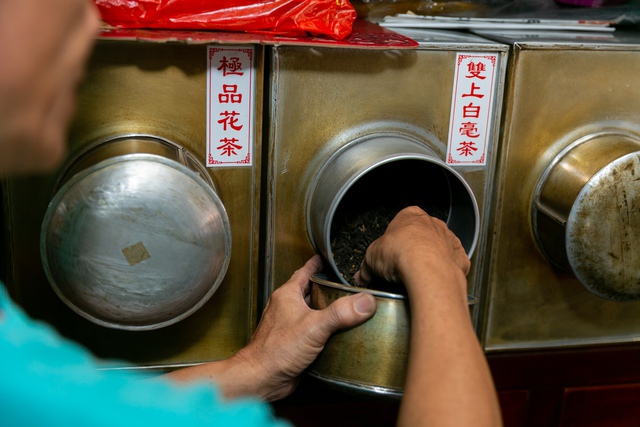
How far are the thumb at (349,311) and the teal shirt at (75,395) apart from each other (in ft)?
1.78

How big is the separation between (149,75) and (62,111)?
0.65 meters

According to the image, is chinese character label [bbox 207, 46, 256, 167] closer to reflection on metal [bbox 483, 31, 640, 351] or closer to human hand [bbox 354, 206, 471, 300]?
human hand [bbox 354, 206, 471, 300]

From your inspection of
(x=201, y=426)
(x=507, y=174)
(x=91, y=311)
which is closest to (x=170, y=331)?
(x=91, y=311)

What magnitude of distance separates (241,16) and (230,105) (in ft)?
0.52

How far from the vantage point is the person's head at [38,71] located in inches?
20.1

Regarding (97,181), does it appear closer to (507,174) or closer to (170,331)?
(170,331)

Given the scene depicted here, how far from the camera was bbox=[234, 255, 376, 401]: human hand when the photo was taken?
114cm

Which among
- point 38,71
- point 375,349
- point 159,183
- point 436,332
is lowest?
point 375,349

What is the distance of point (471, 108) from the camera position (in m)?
1.40

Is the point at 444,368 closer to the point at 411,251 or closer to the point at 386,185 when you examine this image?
the point at 411,251

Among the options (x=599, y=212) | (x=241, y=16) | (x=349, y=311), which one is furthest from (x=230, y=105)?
(x=599, y=212)

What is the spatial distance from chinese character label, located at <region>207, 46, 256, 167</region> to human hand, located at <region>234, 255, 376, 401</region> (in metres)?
0.25

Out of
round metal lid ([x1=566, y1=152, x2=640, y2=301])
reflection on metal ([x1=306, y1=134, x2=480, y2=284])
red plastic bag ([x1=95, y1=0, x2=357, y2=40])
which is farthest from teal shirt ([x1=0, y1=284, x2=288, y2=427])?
round metal lid ([x1=566, y1=152, x2=640, y2=301])

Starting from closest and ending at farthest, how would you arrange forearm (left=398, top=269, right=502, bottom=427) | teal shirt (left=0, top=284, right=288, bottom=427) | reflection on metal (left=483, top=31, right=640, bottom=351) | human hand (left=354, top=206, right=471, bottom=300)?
teal shirt (left=0, top=284, right=288, bottom=427) → forearm (left=398, top=269, right=502, bottom=427) → human hand (left=354, top=206, right=471, bottom=300) → reflection on metal (left=483, top=31, right=640, bottom=351)
